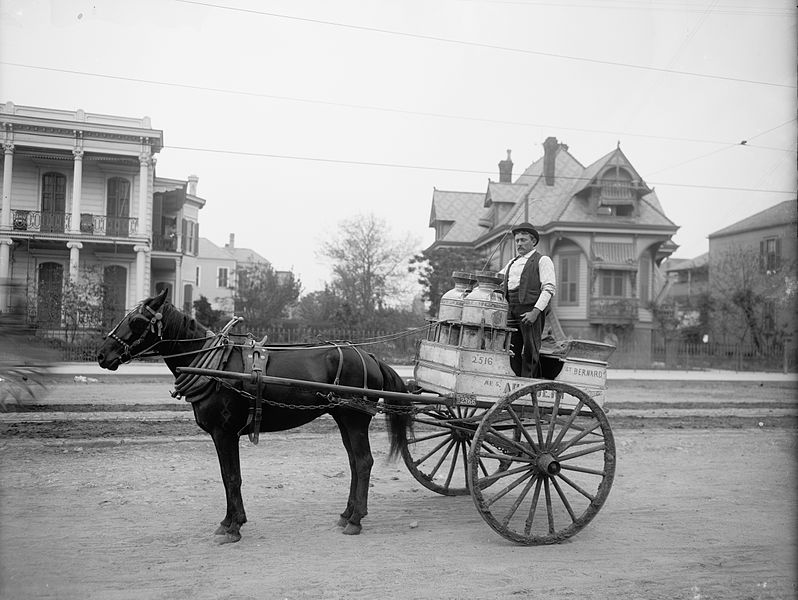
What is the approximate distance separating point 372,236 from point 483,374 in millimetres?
28386

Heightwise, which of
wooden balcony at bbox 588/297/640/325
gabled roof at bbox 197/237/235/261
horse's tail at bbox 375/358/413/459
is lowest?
horse's tail at bbox 375/358/413/459

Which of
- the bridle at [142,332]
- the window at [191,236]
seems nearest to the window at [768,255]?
the bridle at [142,332]

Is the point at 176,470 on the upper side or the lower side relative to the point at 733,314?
lower

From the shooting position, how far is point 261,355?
5.64 metres

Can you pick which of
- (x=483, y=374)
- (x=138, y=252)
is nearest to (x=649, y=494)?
(x=483, y=374)

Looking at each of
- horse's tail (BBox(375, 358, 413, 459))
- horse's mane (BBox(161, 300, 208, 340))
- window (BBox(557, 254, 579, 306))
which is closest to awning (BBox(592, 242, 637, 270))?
window (BBox(557, 254, 579, 306))

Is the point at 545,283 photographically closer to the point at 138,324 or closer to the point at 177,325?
the point at 177,325

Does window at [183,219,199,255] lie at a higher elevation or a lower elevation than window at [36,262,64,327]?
higher

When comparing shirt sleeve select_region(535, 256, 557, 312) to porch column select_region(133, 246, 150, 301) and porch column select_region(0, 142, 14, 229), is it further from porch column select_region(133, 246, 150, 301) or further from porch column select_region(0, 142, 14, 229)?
porch column select_region(133, 246, 150, 301)

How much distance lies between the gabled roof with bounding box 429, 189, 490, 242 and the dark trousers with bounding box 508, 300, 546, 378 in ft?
113

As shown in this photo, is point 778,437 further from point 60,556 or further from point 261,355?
point 60,556

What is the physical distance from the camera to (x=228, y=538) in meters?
5.27

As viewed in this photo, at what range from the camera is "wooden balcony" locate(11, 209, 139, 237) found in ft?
82.0

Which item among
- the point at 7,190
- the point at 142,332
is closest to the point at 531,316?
the point at 142,332
